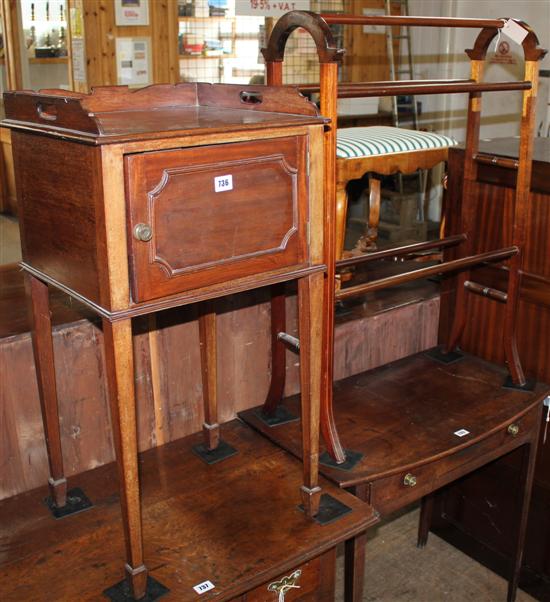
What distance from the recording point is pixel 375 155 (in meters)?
2.32

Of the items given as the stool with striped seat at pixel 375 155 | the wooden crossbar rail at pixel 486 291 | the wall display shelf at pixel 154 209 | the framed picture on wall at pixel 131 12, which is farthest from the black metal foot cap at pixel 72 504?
the framed picture on wall at pixel 131 12

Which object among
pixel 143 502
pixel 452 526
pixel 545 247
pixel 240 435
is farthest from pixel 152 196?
pixel 452 526

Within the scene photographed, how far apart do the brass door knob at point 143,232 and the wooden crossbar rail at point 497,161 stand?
49.2 inches

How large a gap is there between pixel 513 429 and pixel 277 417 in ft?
2.12

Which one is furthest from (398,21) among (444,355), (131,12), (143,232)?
(131,12)

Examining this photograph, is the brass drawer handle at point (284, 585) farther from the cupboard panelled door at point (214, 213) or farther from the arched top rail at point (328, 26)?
the arched top rail at point (328, 26)

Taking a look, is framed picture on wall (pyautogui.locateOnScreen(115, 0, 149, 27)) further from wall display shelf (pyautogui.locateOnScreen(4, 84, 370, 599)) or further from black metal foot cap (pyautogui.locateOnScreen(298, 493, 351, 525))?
black metal foot cap (pyautogui.locateOnScreen(298, 493, 351, 525))

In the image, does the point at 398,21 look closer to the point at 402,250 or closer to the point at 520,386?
the point at 402,250

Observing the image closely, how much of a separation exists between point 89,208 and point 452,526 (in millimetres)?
1978

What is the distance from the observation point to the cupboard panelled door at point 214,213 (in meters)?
1.20

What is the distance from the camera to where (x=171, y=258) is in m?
1.25

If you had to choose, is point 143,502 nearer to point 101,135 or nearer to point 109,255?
point 109,255

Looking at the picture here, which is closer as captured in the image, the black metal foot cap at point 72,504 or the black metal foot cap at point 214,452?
the black metal foot cap at point 72,504

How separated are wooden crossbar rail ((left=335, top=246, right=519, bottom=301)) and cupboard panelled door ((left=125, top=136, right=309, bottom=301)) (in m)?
0.35
